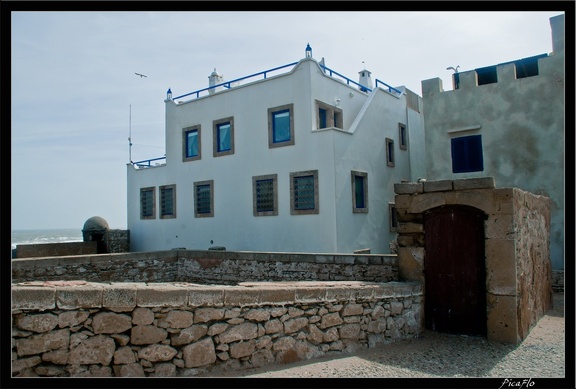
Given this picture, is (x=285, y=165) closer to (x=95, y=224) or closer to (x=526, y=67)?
(x=526, y=67)

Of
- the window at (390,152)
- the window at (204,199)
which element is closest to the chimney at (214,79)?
the window at (204,199)

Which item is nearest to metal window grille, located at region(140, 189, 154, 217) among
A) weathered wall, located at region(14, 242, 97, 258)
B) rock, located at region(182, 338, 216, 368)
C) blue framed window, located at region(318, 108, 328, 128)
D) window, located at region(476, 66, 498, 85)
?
weathered wall, located at region(14, 242, 97, 258)

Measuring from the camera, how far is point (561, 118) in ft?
45.4

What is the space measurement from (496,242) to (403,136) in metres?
14.5

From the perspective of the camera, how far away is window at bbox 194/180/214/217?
19.2 meters

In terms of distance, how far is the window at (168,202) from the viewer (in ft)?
68.7

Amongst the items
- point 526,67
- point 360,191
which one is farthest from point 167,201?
point 526,67

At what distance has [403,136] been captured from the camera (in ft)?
68.9

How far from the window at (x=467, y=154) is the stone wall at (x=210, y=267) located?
791 cm

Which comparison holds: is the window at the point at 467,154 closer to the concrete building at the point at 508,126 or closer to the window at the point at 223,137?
the concrete building at the point at 508,126

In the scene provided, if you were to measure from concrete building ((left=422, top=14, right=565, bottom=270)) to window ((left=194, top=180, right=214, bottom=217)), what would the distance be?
9.11 meters
